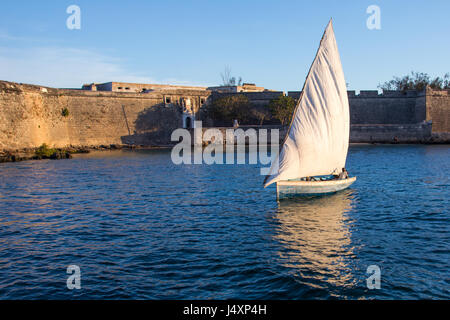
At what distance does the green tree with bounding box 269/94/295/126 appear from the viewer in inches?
2598

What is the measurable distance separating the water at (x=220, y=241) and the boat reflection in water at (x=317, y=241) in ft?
0.13

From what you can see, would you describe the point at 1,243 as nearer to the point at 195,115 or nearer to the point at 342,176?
the point at 342,176

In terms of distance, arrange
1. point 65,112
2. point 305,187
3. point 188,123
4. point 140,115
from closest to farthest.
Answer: point 305,187 < point 65,112 < point 140,115 < point 188,123

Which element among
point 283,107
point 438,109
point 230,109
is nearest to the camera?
point 438,109

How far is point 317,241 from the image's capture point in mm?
13727

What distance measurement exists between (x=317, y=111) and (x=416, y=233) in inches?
288

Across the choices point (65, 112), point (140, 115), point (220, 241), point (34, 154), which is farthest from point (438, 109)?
point (220, 241)

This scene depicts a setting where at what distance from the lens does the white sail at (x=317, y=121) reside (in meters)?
19.3

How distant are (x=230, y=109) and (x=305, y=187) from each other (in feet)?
160

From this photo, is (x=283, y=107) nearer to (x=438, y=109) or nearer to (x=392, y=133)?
(x=392, y=133)

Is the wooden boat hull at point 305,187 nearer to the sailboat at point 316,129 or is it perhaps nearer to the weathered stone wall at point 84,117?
the sailboat at point 316,129

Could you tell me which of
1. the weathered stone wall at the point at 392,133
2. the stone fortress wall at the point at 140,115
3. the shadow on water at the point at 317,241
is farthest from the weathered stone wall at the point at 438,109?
the shadow on water at the point at 317,241

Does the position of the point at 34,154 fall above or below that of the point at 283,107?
below
